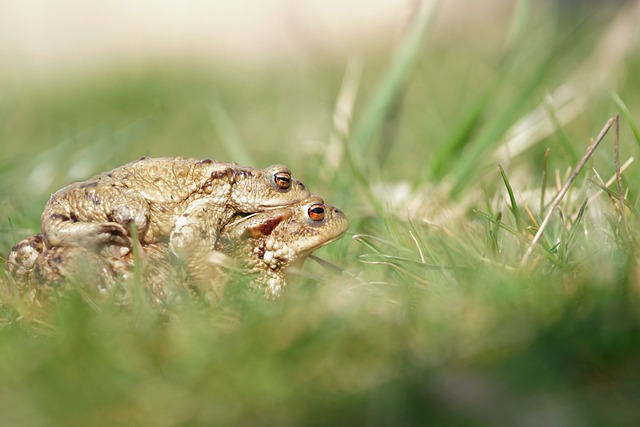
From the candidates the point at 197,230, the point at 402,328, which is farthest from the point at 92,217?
the point at 402,328

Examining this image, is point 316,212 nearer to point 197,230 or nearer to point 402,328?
point 197,230

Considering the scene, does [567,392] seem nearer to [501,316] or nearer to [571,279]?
[501,316]

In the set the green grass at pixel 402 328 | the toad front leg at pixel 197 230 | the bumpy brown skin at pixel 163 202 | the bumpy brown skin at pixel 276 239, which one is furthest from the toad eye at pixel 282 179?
the green grass at pixel 402 328

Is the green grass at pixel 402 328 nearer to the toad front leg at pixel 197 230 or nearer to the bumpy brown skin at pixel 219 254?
the bumpy brown skin at pixel 219 254

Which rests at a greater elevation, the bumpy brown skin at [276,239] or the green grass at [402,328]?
the bumpy brown skin at [276,239]

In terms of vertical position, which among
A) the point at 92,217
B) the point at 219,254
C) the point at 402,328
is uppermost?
the point at 92,217

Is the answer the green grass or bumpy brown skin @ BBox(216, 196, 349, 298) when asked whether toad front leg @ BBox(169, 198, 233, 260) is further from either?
the green grass
